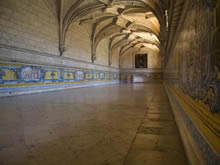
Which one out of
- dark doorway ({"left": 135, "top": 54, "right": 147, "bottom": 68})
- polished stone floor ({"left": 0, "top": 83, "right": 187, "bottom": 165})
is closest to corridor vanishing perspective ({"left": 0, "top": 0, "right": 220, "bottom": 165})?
polished stone floor ({"left": 0, "top": 83, "right": 187, "bottom": 165})

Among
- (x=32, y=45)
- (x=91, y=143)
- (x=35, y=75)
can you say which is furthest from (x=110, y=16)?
(x=91, y=143)

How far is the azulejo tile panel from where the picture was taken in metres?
6.70

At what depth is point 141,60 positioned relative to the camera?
84.1 ft

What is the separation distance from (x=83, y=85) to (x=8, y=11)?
7.88m

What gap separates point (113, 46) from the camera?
2169 cm

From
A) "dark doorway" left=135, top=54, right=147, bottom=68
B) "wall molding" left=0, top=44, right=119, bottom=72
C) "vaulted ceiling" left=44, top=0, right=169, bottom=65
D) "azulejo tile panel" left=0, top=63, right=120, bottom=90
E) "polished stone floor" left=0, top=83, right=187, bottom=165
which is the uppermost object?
"vaulted ceiling" left=44, top=0, right=169, bottom=65

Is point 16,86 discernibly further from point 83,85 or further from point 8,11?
point 83,85

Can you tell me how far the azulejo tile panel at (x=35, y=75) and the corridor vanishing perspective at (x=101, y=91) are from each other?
0.05m

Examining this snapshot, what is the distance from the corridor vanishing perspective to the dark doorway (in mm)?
6031

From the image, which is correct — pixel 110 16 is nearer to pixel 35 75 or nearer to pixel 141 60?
pixel 35 75

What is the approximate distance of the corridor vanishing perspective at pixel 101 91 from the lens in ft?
3.30

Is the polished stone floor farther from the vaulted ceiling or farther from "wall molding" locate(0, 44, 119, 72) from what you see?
the vaulted ceiling

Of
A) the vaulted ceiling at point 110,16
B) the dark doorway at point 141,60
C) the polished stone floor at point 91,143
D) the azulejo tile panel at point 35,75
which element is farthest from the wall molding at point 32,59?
the dark doorway at point 141,60

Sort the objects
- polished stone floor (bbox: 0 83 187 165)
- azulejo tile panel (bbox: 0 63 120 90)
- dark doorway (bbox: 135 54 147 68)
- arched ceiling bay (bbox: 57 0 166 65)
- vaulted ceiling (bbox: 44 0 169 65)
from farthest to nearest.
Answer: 1. dark doorway (bbox: 135 54 147 68)
2. arched ceiling bay (bbox: 57 0 166 65)
3. vaulted ceiling (bbox: 44 0 169 65)
4. azulejo tile panel (bbox: 0 63 120 90)
5. polished stone floor (bbox: 0 83 187 165)
